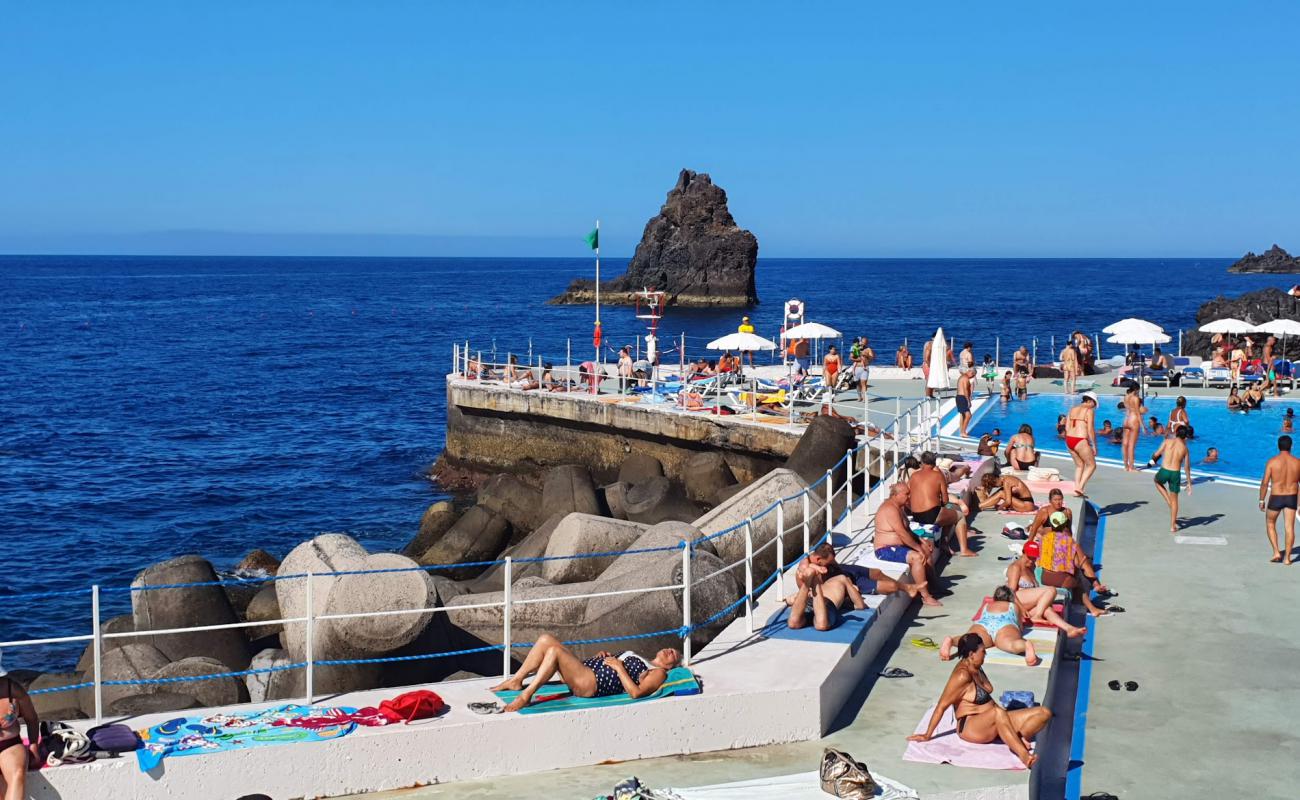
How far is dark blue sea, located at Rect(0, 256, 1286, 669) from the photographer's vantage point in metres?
27.3

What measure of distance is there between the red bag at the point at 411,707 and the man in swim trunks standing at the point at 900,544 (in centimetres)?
553

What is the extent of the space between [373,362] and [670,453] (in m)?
45.0

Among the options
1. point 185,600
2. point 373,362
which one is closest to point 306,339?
point 373,362

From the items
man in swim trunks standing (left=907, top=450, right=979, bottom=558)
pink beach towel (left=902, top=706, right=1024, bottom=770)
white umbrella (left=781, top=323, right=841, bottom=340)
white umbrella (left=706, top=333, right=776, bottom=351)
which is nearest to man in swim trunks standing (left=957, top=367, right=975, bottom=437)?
white umbrella (left=781, top=323, right=841, bottom=340)

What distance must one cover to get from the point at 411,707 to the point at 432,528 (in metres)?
14.2

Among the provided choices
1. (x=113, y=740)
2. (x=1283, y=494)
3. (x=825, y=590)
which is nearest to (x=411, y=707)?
(x=113, y=740)

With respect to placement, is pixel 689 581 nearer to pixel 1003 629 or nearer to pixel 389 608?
pixel 1003 629

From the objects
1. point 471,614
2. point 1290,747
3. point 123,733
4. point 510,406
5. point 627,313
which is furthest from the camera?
point 627,313

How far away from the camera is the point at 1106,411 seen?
27.9 metres

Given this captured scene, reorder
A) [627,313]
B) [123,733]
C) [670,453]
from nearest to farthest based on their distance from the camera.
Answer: [123,733], [670,453], [627,313]

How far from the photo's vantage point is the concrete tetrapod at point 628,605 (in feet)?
37.9

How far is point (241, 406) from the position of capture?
165 feet

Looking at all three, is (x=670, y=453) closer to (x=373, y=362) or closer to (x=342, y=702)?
(x=342, y=702)

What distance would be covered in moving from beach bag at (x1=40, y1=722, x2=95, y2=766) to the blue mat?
17.4 ft
